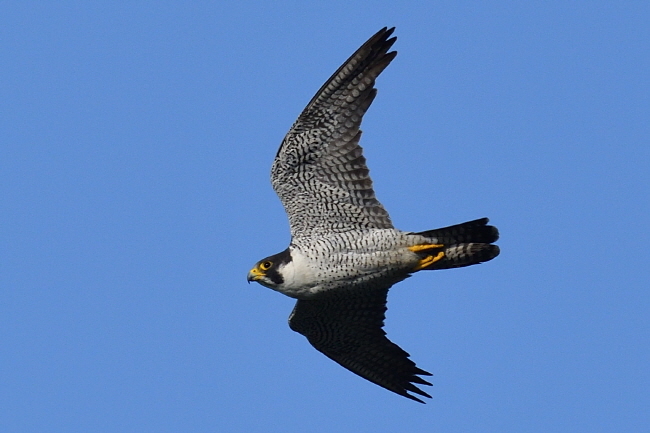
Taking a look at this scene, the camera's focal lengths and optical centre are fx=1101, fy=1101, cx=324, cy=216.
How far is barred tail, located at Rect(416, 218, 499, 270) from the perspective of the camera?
1320 centimetres

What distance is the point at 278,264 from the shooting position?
13055mm

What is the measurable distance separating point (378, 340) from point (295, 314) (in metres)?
1.21

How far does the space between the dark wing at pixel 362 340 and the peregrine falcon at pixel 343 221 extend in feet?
2.61

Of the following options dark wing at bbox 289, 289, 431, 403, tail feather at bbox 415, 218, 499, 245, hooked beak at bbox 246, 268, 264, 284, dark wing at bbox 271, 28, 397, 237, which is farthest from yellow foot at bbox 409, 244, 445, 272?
hooked beak at bbox 246, 268, 264, 284

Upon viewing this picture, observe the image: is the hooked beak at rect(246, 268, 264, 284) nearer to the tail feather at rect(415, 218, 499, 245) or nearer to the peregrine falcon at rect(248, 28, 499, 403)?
the peregrine falcon at rect(248, 28, 499, 403)

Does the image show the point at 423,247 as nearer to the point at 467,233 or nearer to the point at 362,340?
the point at 467,233

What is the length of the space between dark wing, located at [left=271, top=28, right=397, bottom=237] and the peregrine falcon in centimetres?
1

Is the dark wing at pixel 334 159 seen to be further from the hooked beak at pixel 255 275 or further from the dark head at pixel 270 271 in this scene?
the hooked beak at pixel 255 275

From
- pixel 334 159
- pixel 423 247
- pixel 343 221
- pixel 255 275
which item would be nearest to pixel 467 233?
pixel 423 247

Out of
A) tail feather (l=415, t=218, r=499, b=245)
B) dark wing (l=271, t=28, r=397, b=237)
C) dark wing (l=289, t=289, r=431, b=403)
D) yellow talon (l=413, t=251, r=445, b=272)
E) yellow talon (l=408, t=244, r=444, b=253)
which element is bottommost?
dark wing (l=289, t=289, r=431, b=403)

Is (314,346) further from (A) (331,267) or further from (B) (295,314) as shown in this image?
(A) (331,267)

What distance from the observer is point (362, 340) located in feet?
48.4

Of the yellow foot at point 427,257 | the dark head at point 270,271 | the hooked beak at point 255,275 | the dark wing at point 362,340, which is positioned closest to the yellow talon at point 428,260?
the yellow foot at point 427,257

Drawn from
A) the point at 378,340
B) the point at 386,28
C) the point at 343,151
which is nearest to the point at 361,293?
the point at 378,340
